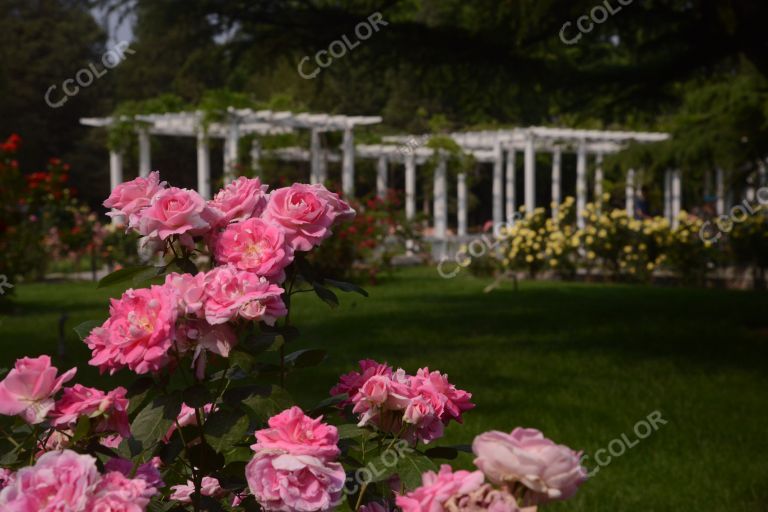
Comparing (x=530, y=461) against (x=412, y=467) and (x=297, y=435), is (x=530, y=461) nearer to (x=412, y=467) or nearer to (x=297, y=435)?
(x=297, y=435)

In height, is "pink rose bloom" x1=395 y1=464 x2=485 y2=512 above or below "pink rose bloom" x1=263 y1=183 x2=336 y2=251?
below

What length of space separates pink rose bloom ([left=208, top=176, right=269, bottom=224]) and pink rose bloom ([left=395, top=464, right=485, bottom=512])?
0.69 m

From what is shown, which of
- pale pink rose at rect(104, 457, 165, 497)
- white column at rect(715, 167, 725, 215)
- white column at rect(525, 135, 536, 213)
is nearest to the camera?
pale pink rose at rect(104, 457, 165, 497)

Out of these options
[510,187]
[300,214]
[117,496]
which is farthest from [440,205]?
[117,496]

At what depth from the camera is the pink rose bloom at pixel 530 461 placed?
3.76ft

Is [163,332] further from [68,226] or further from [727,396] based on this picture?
[68,226]

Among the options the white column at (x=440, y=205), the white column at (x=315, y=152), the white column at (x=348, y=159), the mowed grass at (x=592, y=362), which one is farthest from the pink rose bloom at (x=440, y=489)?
the white column at (x=440, y=205)

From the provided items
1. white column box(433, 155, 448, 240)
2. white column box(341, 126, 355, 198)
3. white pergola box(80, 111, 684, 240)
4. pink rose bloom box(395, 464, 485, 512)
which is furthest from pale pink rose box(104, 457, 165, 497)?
white column box(433, 155, 448, 240)

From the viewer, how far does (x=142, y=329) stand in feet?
5.04

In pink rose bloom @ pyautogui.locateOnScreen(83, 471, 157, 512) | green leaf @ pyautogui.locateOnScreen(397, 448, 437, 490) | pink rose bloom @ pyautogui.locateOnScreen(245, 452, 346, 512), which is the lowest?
green leaf @ pyautogui.locateOnScreen(397, 448, 437, 490)

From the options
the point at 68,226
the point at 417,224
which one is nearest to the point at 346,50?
the point at 68,226

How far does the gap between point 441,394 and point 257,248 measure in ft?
1.38

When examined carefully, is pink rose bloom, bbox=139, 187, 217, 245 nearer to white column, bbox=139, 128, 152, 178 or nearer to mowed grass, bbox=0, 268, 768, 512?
mowed grass, bbox=0, 268, 768, 512

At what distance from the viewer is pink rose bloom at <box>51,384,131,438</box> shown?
1598 mm
